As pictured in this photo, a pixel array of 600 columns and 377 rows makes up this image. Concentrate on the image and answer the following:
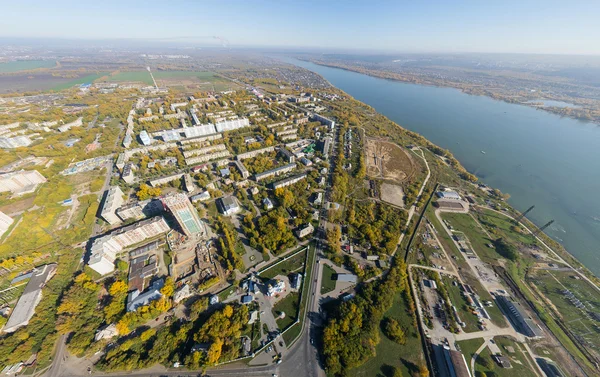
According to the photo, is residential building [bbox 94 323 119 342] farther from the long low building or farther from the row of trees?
the long low building

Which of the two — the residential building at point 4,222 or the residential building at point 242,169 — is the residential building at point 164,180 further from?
the residential building at point 4,222

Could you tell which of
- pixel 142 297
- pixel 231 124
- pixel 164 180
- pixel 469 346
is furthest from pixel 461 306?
pixel 231 124

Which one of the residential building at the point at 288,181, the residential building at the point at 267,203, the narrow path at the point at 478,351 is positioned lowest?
the narrow path at the point at 478,351

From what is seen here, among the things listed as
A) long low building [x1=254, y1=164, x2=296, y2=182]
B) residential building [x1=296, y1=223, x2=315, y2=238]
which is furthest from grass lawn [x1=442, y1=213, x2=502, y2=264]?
long low building [x1=254, y1=164, x2=296, y2=182]

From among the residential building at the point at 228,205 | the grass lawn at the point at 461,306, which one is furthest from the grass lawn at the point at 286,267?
the grass lawn at the point at 461,306

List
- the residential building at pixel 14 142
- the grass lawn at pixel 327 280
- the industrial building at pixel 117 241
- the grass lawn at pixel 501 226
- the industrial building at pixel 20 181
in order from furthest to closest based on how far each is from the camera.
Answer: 1. the residential building at pixel 14 142
2. the industrial building at pixel 20 181
3. the grass lawn at pixel 501 226
4. the grass lawn at pixel 327 280
5. the industrial building at pixel 117 241

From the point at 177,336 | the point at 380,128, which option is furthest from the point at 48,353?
the point at 380,128

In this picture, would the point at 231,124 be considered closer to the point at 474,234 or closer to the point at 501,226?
the point at 474,234
